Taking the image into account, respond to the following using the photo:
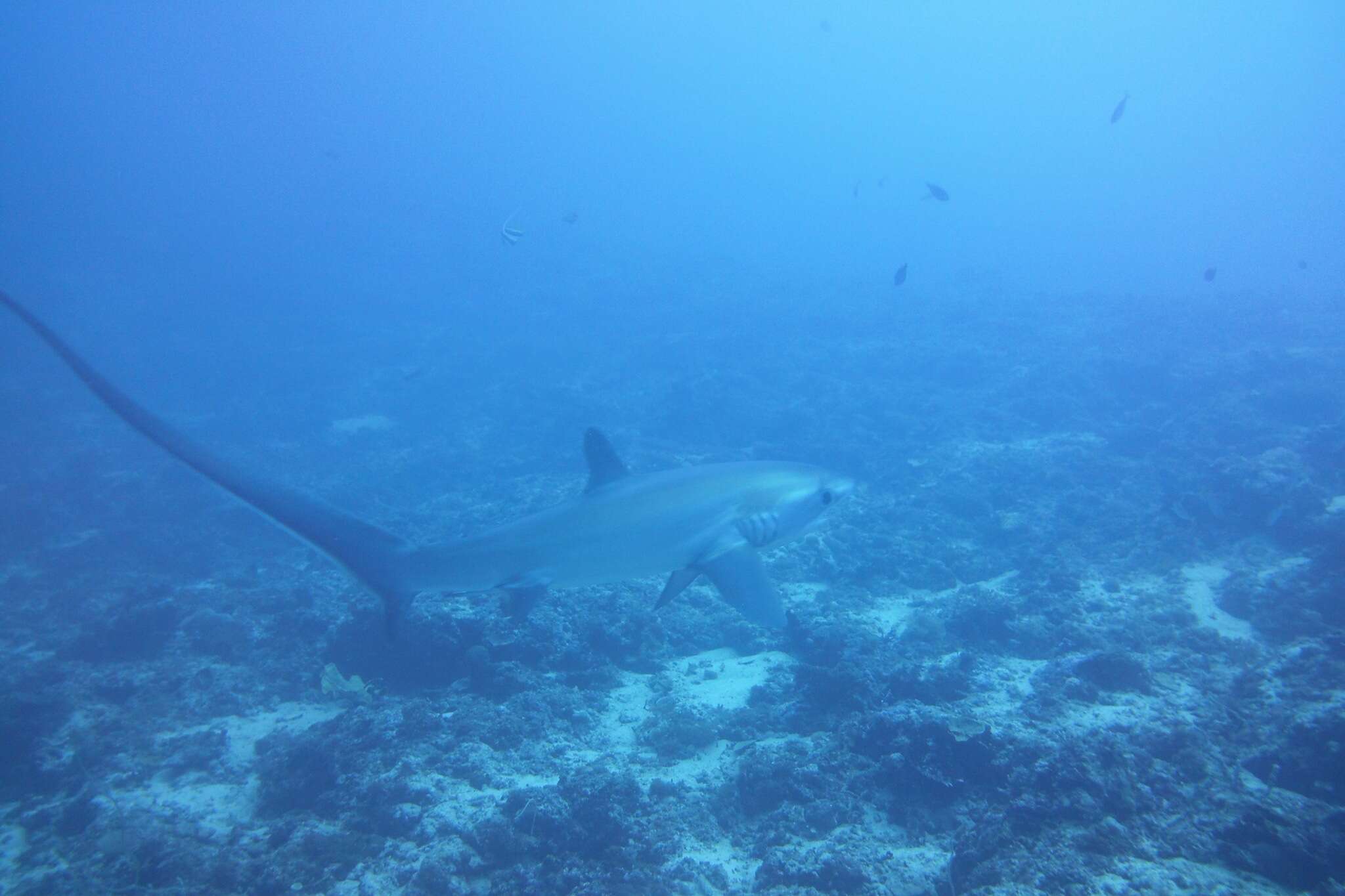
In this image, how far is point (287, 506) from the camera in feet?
10.7

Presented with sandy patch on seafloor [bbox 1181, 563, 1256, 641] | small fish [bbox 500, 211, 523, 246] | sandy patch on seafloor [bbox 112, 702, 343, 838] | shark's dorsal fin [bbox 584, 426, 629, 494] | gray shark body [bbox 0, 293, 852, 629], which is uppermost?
small fish [bbox 500, 211, 523, 246]

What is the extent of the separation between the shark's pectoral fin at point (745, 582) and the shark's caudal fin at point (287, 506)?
2260 millimetres

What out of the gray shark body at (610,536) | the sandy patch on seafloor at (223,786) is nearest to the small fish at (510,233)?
the sandy patch on seafloor at (223,786)

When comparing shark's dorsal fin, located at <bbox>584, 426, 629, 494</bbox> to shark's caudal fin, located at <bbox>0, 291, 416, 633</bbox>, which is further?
shark's dorsal fin, located at <bbox>584, 426, 629, 494</bbox>

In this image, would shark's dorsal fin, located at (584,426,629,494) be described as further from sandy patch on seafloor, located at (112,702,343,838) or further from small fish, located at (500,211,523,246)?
small fish, located at (500,211,523,246)

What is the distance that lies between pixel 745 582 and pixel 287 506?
3158mm

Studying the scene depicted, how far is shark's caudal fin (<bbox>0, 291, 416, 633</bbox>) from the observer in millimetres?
2779

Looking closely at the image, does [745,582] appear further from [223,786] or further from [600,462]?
[223,786]

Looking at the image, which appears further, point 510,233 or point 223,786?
Result: point 510,233

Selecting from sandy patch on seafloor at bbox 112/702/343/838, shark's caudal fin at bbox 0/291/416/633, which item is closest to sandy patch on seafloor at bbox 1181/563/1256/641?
shark's caudal fin at bbox 0/291/416/633

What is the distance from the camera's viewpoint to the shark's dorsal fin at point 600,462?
4.59m

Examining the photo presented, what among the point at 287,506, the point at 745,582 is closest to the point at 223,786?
the point at 287,506

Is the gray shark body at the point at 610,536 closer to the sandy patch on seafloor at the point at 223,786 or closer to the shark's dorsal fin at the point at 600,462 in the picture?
the shark's dorsal fin at the point at 600,462

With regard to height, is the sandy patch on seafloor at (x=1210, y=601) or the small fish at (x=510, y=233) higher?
the small fish at (x=510, y=233)
